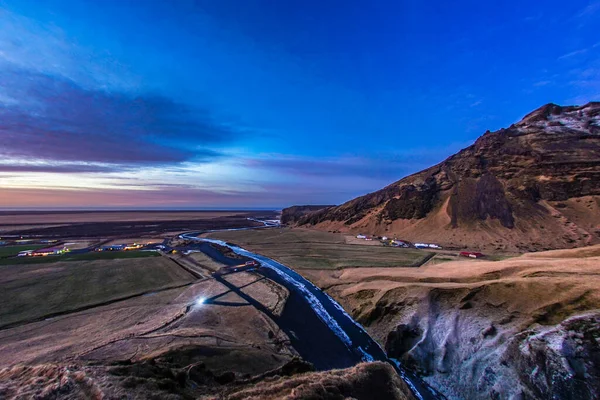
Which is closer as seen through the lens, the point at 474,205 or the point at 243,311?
the point at 243,311

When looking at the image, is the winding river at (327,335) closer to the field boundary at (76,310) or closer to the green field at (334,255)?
the green field at (334,255)

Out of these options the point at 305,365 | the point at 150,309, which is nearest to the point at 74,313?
the point at 150,309

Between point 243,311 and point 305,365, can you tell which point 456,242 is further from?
point 305,365

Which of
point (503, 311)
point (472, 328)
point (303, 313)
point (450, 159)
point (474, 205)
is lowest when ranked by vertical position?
point (303, 313)

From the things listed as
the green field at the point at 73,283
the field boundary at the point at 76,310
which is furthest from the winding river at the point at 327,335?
the green field at the point at 73,283

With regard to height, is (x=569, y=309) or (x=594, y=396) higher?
(x=569, y=309)

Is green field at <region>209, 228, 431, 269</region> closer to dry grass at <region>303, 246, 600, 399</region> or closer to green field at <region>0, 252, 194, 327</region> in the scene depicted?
dry grass at <region>303, 246, 600, 399</region>

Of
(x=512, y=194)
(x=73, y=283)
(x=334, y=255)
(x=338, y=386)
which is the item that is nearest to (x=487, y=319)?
(x=338, y=386)
